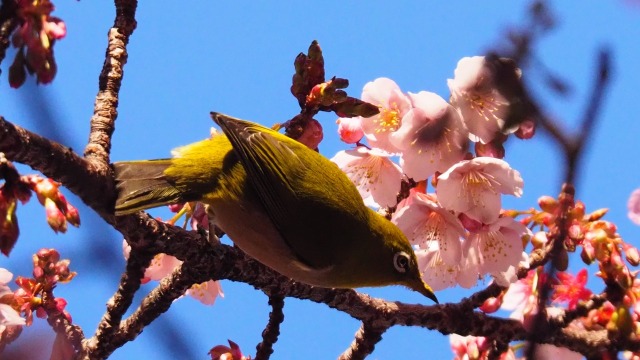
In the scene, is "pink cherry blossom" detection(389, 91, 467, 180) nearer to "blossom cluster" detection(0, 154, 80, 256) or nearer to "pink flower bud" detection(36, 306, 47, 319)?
"blossom cluster" detection(0, 154, 80, 256)

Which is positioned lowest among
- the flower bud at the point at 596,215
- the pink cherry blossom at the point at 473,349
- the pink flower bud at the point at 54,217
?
the pink flower bud at the point at 54,217

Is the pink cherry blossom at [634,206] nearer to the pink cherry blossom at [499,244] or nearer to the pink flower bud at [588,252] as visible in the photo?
the pink flower bud at [588,252]

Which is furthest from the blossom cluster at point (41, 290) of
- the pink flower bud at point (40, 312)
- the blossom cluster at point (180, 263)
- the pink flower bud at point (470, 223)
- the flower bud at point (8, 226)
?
the pink flower bud at point (470, 223)

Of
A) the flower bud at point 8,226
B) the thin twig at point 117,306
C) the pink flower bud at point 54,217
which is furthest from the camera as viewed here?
the thin twig at point 117,306

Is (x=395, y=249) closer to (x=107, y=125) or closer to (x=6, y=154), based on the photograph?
(x=107, y=125)

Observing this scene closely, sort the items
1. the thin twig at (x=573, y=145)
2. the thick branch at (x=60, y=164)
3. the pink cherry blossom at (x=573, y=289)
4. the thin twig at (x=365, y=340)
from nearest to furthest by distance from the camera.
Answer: the thin twig at (x=573, y=145), the thick branch at (x=60, y=164), the thin twig at (x=365, y=340), the pink cherry blossom at (x=573, y=289)

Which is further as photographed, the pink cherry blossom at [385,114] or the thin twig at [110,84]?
the pink cherry blossom at [385,114]

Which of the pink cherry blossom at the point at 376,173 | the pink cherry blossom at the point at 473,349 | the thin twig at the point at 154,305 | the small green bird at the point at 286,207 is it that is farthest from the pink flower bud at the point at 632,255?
the thin twig at the point at 154,305

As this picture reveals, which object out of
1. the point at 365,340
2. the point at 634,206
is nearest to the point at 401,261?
the point at 365,340

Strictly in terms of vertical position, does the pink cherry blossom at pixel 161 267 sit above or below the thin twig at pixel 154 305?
above

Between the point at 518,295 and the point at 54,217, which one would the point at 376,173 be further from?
the point at 54,217
